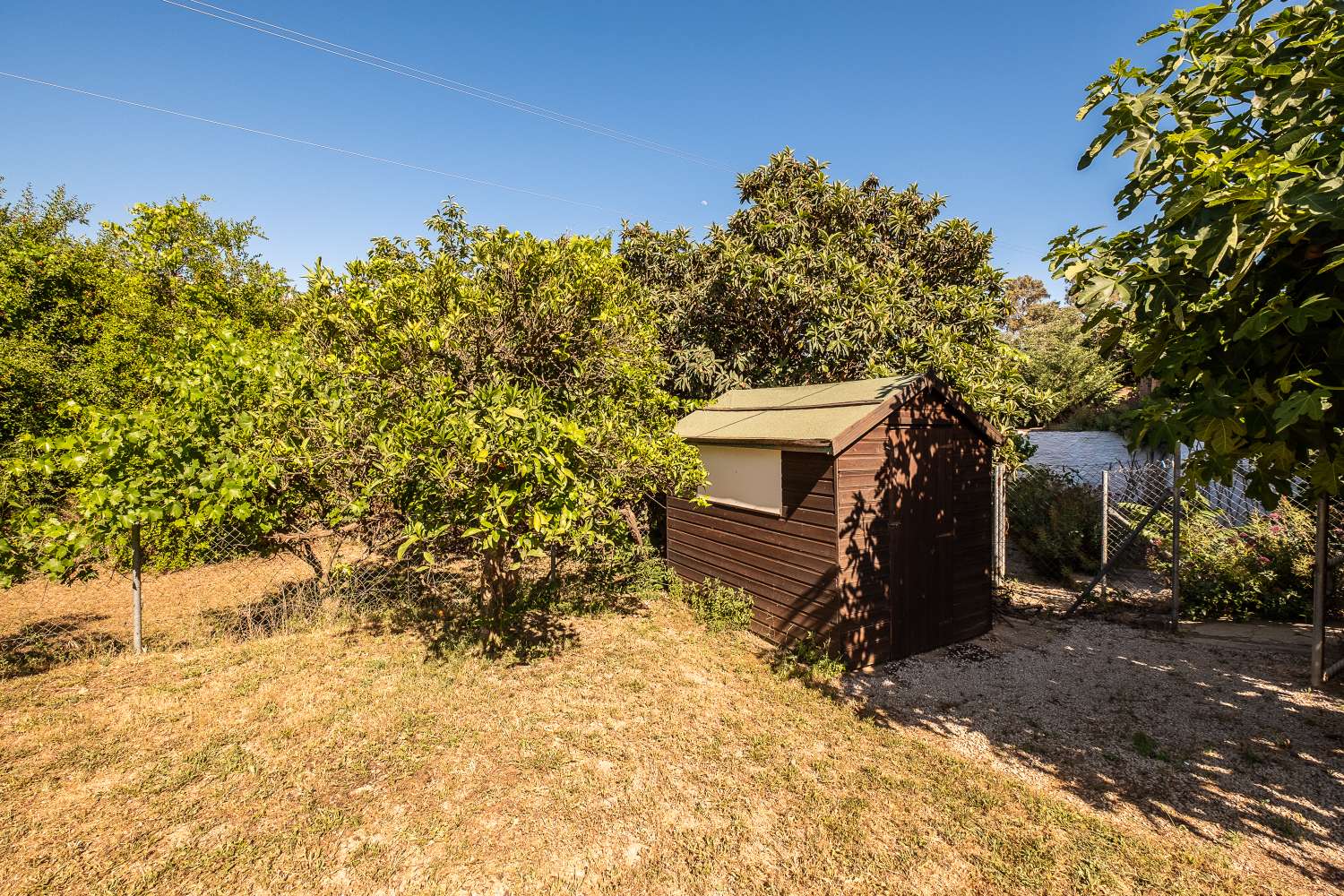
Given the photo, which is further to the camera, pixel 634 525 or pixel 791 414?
pixel 634 525

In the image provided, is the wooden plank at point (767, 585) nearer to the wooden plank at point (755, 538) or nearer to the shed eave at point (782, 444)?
the wooden plank at point (755, 538)

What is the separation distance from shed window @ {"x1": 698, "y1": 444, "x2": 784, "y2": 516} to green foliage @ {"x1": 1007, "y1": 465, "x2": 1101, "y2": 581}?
7432 millimetres

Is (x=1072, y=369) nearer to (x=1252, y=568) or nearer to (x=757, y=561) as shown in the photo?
(x=1252, y=568)

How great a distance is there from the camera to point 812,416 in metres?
7.88

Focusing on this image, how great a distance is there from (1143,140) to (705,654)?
6.72 meters

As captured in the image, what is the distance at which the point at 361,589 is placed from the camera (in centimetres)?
912

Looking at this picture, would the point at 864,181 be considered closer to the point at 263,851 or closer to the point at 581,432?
the point at 581,432

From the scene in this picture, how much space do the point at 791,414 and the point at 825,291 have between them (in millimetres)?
3913

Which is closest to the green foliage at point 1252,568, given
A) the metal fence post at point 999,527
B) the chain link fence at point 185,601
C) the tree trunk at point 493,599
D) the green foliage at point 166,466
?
the metal fence post at point 999,527

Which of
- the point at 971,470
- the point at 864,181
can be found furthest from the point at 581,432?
the point at 864,181

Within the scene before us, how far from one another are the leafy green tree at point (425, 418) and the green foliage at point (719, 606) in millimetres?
2536

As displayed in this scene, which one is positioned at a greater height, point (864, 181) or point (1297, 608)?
point (864, 181)

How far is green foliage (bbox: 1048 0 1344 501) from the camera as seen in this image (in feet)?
9.32

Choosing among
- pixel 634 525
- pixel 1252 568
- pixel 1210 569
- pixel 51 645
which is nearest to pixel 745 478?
pixel 634 525
